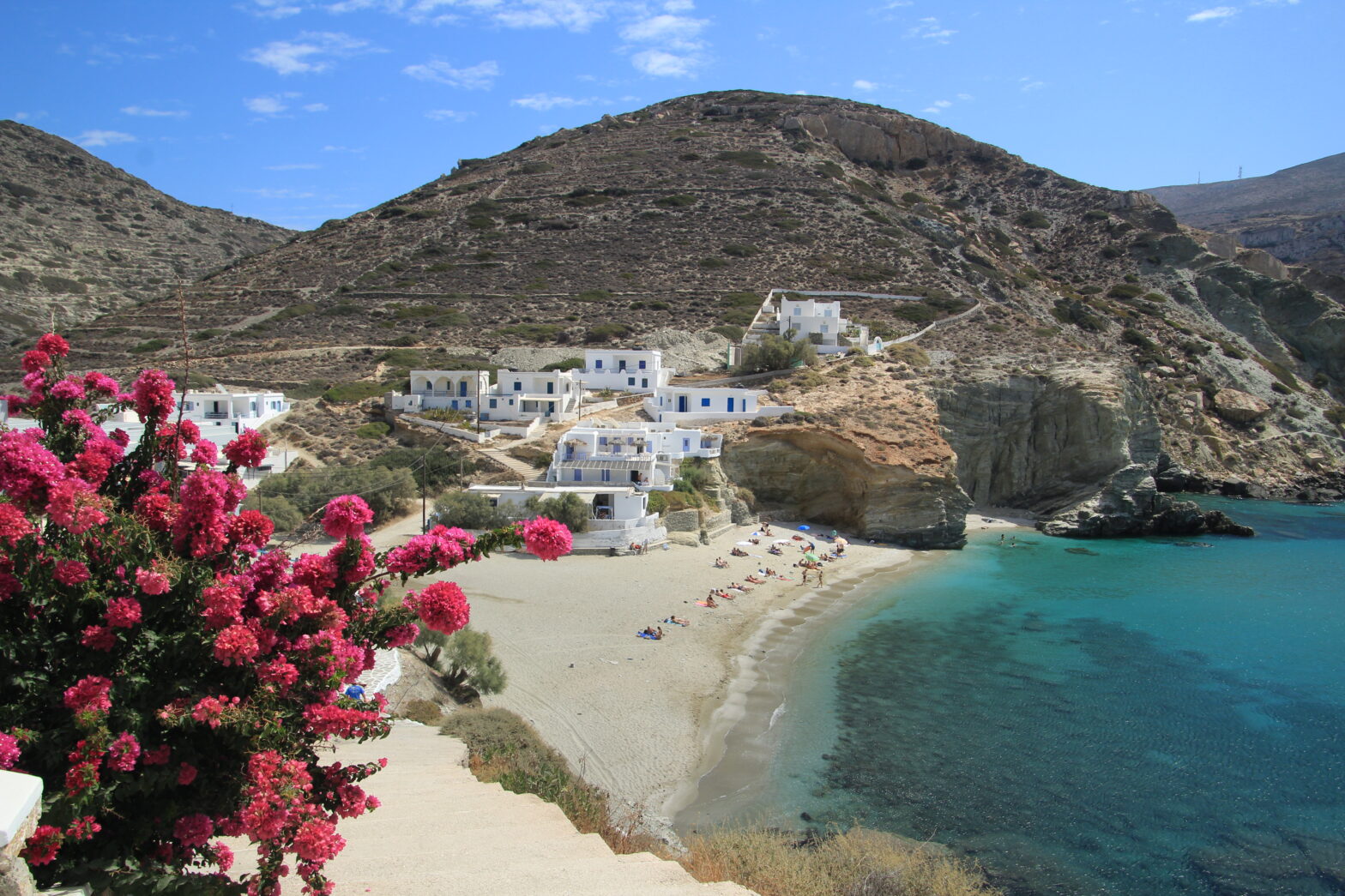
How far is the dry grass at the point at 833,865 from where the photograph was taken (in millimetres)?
8820

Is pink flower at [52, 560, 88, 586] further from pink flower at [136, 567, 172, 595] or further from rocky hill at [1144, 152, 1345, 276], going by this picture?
rocky hill at [1144, 152, 1345, 276]

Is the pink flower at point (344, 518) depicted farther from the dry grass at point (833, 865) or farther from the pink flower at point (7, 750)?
the dry grass at point (833, 865)

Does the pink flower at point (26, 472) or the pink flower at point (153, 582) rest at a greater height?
the pink flower at point (26, 472)

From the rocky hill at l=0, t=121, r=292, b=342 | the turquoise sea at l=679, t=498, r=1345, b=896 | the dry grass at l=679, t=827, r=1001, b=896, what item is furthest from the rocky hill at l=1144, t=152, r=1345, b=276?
the rocky hill at l=0, t=121, r=292, b=342

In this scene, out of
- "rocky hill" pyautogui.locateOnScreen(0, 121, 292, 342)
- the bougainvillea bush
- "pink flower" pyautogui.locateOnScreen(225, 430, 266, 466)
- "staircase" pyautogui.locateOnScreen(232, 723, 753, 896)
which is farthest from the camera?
"rocky hill" pyautogui.locateOnScreen(0, 121, 292, 342)

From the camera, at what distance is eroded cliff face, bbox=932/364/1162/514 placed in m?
43.5

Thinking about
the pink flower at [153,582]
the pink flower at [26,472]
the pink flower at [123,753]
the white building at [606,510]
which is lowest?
the white building at [606,510]

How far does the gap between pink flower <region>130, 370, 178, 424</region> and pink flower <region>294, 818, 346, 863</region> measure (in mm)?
2917

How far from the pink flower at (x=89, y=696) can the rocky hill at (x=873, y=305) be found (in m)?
33.4

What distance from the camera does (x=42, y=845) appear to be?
3.99 meters

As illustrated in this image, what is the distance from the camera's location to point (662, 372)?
152ft

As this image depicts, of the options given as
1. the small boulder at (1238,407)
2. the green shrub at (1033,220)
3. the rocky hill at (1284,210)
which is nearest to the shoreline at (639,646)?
the small boulder at (1238,407)

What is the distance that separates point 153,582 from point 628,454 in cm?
2966

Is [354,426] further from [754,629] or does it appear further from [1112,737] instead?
[1112,737]
